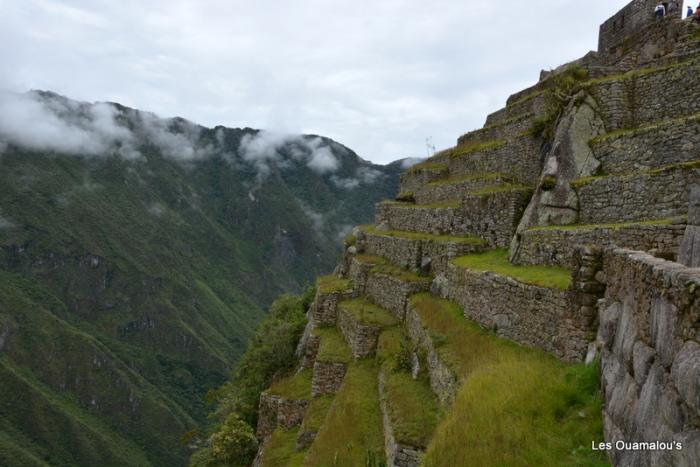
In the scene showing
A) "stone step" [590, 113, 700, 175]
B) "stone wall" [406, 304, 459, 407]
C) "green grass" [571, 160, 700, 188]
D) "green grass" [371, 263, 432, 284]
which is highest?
"stone step" [590, 113, 700, 175]

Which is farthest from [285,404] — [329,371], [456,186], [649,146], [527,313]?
[649,146]

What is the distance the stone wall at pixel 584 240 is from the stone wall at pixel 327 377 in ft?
A: 23.1

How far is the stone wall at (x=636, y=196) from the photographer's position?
9.91 meters

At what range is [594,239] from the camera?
968cm

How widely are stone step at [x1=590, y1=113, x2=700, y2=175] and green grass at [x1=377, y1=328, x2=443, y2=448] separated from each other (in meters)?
6.77

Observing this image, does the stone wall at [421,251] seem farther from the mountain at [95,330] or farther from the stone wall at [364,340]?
the mountain at [95,330]

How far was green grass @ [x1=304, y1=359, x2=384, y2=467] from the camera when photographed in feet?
36.8

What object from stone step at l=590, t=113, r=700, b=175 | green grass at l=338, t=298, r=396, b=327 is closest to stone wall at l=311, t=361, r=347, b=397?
green grass at l=338, t=298, r=396, b=327

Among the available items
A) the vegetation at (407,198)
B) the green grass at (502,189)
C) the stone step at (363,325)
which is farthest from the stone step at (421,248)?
the vegetation at (407,198)

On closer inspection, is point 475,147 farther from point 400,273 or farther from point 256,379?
point 256,379

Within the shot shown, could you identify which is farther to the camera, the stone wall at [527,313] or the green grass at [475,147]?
the green grass at [475,147]

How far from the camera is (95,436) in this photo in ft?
366

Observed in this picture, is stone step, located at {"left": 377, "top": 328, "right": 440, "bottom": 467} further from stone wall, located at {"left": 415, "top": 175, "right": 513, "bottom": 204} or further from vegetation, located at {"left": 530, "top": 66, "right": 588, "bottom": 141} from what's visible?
vegetation, located at {"left": 530, "top": 66, "right": 588, "bottom": 141}

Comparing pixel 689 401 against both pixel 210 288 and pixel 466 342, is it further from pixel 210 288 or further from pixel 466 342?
pixel 210 288
